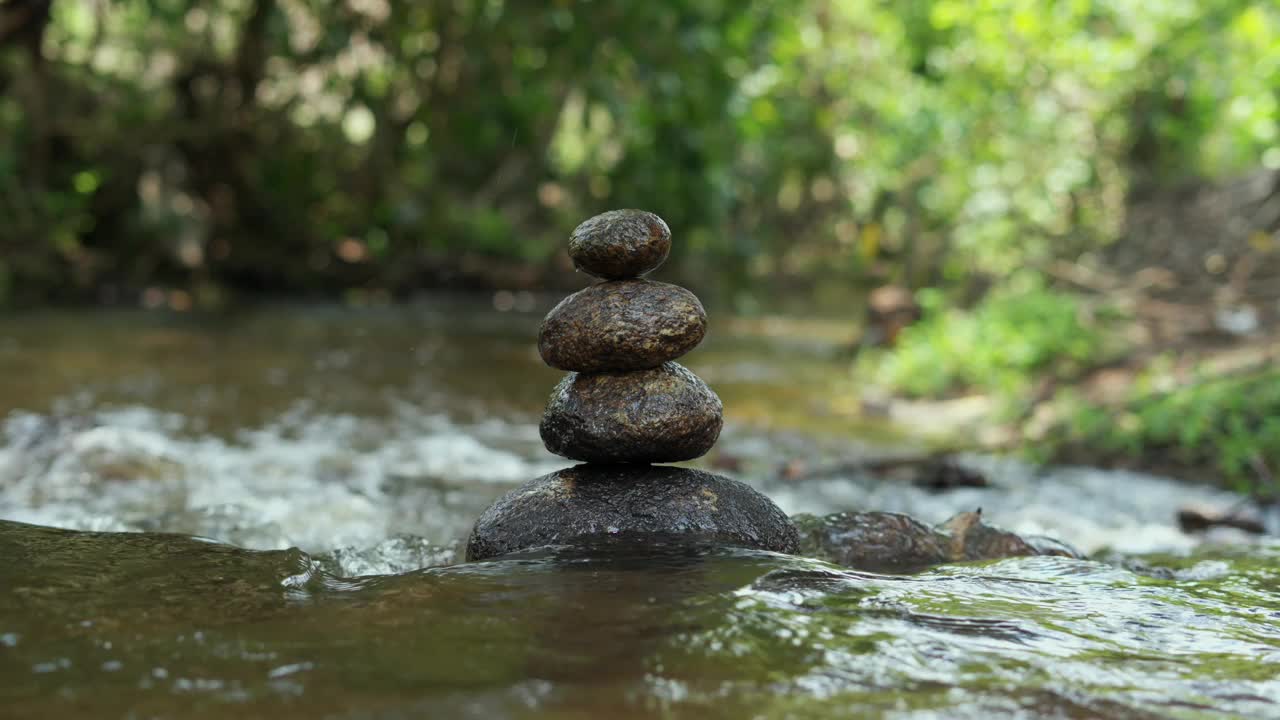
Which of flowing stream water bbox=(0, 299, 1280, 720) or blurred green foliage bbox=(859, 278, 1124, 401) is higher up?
blurred green foliage bbox=(859, 278, 1124, 401)

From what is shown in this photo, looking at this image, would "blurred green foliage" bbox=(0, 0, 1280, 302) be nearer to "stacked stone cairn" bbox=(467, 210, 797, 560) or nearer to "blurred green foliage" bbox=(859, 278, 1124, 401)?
"blurred green foliage" bbox=(859, 278, 1124, 401)

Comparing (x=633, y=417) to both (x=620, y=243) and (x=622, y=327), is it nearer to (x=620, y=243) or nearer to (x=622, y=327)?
(x=622, y=327)

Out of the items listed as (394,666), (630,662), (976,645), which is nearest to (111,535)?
(394,666)

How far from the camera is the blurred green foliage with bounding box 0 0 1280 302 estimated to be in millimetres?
12500

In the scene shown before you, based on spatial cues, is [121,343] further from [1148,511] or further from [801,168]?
[801,168]

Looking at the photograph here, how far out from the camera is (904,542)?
15.6 ft

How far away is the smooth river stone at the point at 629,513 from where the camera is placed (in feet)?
14.2

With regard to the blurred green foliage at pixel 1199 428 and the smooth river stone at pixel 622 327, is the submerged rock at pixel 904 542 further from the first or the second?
the blurred green foliage at pixel 1199 428

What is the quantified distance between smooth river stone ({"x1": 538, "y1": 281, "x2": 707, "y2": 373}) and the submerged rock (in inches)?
39.4

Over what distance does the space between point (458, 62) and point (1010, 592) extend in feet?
42.7

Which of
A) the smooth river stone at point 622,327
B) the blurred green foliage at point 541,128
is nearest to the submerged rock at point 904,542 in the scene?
the smooth river stone at point 622,327

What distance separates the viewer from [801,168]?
23.0m

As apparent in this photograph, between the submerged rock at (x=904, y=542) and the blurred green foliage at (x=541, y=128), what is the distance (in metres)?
6.54

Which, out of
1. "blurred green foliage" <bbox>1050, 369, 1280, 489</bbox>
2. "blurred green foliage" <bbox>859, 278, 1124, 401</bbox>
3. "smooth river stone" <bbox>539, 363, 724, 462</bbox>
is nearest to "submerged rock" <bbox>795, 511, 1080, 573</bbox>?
"smooth river stone" <bbox>539, 363, 724, 462</bbox>
